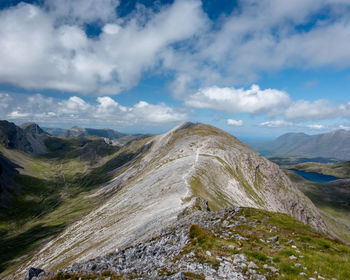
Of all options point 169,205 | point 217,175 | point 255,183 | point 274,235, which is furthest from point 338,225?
point 274,235

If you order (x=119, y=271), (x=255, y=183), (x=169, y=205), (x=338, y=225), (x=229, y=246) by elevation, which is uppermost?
(x=229, y=246)

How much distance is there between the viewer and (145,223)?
36.4m

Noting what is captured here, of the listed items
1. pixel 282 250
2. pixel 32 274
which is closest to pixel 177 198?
pixel 282 250

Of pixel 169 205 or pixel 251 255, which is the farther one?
pixel 169 205

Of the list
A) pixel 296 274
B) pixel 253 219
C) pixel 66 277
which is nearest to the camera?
pixel 296 274

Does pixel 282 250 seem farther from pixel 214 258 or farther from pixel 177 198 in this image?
pixel 177 198

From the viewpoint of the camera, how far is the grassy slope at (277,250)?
40.3 ft

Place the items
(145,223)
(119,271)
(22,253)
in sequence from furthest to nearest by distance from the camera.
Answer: (22,253), (145,223), (119,271)

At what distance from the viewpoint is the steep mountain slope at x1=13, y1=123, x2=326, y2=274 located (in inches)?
1518

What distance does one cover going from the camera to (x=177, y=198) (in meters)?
44.4

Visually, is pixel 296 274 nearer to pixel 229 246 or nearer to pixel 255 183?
pixel 229 246

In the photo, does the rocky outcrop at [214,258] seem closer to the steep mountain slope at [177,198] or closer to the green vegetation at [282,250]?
the green vegetation at [282,250]

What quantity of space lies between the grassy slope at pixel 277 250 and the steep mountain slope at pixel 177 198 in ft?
45.6

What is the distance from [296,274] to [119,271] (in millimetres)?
11989
